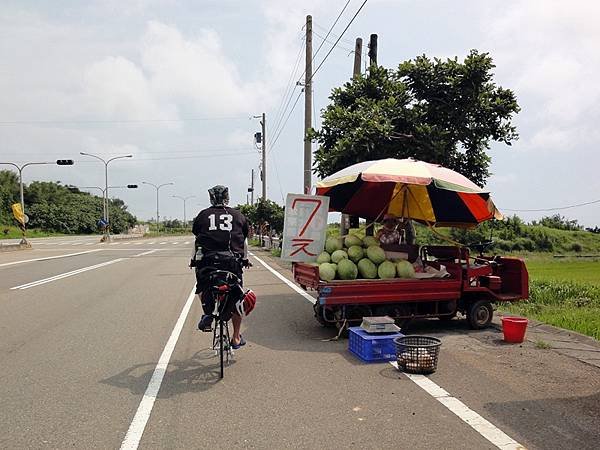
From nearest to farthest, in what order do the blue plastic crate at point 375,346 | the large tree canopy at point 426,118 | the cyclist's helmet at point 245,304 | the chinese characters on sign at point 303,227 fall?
the cyclist's helmet at point 245,304 → the blue plastic crate at point 375,346 → the chinese characters on sign at point 303,227 → the large tree canopy at point 426,118

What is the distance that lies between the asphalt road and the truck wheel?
0.25 metres

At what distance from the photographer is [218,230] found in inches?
259

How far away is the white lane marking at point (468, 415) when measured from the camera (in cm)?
441

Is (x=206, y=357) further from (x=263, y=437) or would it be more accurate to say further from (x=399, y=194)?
(x=399, y=194)

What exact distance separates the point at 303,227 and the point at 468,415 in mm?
4753

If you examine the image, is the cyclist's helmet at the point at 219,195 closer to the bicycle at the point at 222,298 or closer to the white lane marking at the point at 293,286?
the bicycle at the point at 222,298

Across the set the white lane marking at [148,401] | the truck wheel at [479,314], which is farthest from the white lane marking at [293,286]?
the white lane marking at [148,401]

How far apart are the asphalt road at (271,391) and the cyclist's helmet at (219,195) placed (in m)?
2.03

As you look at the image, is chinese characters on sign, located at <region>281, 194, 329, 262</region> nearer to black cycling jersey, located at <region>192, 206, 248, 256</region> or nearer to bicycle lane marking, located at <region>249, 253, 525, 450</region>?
black cycling jersey, located at <region>192, 206, 248, 256</region>

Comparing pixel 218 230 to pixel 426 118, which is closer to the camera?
pixel 218 230

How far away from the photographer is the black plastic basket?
20.9 feet

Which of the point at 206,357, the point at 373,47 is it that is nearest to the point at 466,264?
the point at 206,357

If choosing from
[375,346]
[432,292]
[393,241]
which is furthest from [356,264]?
[375,346]

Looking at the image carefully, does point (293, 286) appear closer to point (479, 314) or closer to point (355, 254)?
point (355, 254)
